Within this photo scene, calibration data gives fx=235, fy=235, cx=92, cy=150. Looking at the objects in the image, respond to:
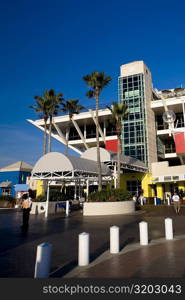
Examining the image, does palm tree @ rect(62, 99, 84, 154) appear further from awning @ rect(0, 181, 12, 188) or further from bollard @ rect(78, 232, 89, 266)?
bollard @ rect(78, 232, 89, 266)

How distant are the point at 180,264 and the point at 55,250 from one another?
11.4ft

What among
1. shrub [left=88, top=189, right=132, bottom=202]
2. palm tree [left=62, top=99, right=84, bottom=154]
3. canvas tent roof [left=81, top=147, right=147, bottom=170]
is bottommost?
shrub [left=88, top=189, right=132, bottom=202]

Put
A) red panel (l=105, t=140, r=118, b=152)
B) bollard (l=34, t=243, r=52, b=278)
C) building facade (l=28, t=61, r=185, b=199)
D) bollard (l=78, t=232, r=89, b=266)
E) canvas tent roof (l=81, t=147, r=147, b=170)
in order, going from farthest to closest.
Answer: red panel (l=105, t=140, r=118, b=152), building facade (l=28, t=61, r=185, b=199), canvas tent roof (l=81, t=147, r=147, b=170), bollard (l=78, t=232, r=89, b=266), bollard (l=34, t=243, r=52, b=278)

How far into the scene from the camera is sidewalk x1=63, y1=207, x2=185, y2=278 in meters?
4.50

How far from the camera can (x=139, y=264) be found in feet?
17.1

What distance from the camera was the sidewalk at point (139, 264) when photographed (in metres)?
4.50

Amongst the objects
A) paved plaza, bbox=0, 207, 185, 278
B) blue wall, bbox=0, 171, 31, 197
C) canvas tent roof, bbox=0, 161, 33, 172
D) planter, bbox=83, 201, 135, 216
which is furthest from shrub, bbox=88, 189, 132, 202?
canvas tent roof, bbox=0, 161, 33, 172

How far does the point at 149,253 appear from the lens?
20.6 ft

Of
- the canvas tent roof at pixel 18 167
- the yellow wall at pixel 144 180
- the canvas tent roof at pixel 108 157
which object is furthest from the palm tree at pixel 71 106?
the canvas tent roof at pixel 18 167

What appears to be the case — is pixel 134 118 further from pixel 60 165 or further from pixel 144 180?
pixel 60 165

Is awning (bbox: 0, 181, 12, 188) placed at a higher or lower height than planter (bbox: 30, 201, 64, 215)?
higher

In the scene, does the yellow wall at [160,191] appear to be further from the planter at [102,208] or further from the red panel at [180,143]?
the planter at [102,208]

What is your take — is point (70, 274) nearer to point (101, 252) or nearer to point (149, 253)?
point (101, 252)

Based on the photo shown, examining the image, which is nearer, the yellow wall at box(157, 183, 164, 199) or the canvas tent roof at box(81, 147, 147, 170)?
the canvas tent roof at box(81, 147, 147, 170)
